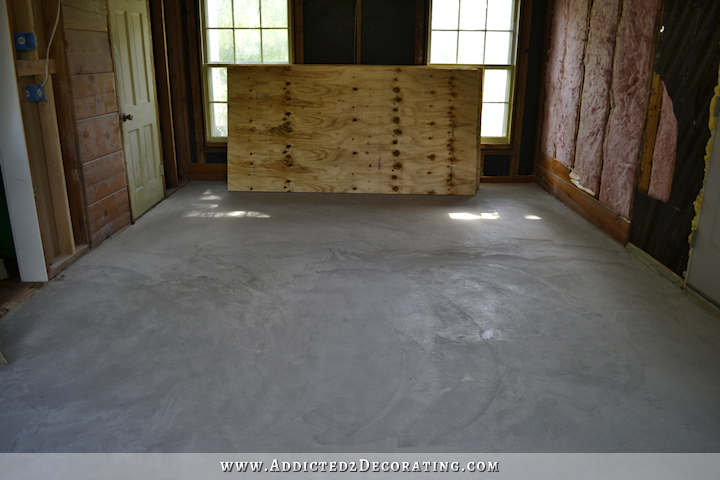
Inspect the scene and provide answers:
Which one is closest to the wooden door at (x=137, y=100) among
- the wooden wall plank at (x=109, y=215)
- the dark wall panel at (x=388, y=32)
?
the wooden wall plank at (x=109, y=215)

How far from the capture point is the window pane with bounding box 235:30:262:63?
6.61 m

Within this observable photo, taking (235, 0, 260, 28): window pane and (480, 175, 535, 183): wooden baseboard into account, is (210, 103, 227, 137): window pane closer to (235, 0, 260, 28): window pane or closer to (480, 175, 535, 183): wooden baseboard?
(235, 0, 260, 28): window pane

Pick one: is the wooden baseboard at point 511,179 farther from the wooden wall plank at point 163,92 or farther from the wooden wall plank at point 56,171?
the wooden wall plank at point 56,171

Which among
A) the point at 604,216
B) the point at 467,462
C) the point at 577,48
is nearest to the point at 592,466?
the point at 467,462

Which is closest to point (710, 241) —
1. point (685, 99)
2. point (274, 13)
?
point (685, 99)

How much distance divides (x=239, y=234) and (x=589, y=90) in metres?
3.57

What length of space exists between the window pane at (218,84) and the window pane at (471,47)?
2.81 meters

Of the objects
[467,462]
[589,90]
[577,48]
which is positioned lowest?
[467,462]

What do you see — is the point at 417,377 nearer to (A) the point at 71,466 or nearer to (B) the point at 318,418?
(B) the point at 318,418

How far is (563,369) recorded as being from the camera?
2.79m

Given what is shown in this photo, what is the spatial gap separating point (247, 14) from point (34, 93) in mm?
3326

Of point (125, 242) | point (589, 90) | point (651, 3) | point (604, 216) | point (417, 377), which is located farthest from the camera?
point (589, 90)

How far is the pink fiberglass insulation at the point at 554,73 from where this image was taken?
20.2ft

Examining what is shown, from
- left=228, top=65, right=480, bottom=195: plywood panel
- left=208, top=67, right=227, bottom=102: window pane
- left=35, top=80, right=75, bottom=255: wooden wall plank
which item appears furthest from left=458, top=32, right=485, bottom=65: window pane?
left=35, top=80, right=75, bottom=255: wooden wall plank
